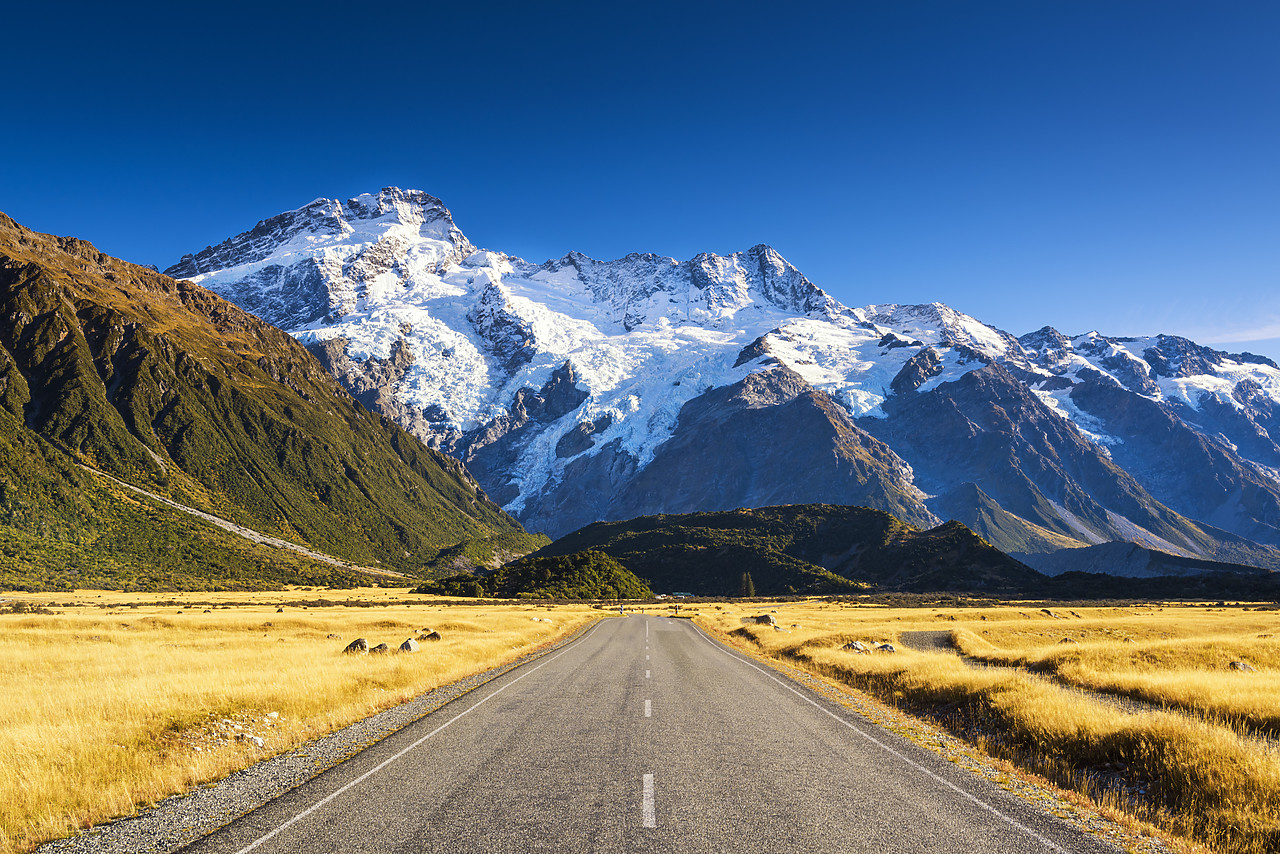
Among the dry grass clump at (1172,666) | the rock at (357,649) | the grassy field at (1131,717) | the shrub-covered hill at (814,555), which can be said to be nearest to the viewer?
the grassy field at (1131,717)

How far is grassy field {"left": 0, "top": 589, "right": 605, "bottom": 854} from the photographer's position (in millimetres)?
10625

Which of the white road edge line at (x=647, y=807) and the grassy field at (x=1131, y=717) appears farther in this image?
the grassy field at (x=1131, y=717)

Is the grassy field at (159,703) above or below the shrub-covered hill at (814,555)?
above

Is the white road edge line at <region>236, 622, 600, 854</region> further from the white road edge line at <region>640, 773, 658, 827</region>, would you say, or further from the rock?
the rock

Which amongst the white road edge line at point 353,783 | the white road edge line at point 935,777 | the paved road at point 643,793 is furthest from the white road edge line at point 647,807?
the white road edge line at point 935,777

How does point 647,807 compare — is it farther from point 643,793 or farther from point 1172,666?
point 1172,666

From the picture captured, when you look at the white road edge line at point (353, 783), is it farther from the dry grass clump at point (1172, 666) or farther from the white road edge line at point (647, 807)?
the dry grass clump at point (1172, 666)

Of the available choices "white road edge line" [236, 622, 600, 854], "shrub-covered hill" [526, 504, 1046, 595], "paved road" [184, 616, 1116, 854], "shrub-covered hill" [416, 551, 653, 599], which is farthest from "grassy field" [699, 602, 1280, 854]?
"shrub-covered hill" [526, 504, 1046, 595]

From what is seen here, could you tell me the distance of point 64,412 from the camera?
165625 millimetres

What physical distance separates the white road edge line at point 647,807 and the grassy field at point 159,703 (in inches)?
304

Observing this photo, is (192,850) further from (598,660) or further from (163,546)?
(163,546)

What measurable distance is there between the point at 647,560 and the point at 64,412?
14893 centimetres

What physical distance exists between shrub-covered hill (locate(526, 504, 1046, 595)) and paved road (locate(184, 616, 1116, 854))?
11369cm

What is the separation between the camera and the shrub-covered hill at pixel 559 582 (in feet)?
361
